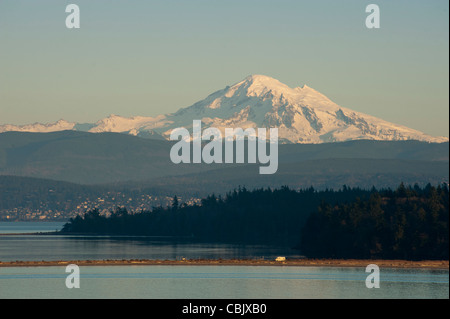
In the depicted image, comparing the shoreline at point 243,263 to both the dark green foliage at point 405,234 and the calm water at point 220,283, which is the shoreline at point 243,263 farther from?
the dark green foliage at point 405,234

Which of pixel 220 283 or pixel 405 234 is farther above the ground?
pixel 405 234

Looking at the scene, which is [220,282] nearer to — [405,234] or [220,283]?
[220,283]

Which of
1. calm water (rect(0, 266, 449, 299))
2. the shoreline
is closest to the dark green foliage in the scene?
the shoreline

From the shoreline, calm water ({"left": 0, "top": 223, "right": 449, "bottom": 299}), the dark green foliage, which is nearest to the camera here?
calm water ({"left": 0, "top": 223, "right": 449, "bottom": 299})

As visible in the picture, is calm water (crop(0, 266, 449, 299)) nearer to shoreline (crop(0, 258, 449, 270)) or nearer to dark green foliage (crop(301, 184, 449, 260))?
shoreline (crop(0, 258, 449, 270))

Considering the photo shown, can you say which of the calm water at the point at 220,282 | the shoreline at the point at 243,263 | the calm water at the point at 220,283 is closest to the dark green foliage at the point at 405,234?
the shoreline at the point at 243,263

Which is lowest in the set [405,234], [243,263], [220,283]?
[220,283]

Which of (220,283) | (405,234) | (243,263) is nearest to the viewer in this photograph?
(220,283)

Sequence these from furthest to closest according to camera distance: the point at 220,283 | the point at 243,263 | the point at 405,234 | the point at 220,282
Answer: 1. the point at 405,234
2. the point at 243,263
3. the point at 220,282
4. the point at 220,283

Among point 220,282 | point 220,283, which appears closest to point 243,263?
point 220,282

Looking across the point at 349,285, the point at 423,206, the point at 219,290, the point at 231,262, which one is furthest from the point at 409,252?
the point at 219,290

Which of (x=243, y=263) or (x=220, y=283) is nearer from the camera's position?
(x=220, y=283)

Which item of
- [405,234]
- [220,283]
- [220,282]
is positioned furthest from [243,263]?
[220,283]
